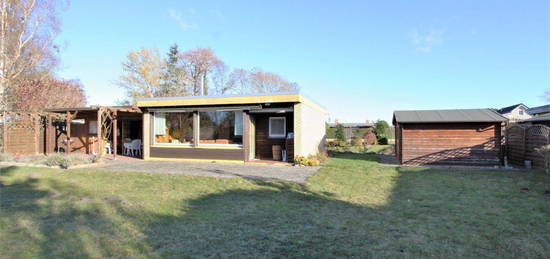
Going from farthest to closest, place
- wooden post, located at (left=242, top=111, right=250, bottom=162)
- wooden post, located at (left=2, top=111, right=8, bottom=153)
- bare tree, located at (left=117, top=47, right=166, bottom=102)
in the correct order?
1. bare tree, located at (left=117, top=47, right=166, bottom=102)
2. wooden post, located at (left=2, top=111, right=8, bottom=153)
3. wooden post, located at (left=242, top=111, right=250, bottom=162)

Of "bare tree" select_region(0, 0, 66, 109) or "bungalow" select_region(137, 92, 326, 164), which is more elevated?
"bare tree" select_region(0, 0, 66, 109)

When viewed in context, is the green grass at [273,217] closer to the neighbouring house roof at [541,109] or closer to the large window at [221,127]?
the large window at [221,127]

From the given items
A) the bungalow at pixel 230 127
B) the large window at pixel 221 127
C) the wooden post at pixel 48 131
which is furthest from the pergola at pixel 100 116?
the large window at pixel 221 127

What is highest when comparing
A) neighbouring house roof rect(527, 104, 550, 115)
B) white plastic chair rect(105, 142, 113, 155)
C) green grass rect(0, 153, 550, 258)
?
neighbouring house roof rect(527, 104, 550, 115)

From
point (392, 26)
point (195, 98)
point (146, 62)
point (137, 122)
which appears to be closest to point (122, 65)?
point (146, 62)

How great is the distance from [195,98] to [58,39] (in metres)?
→ 14.4

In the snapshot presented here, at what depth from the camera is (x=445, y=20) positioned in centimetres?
1278

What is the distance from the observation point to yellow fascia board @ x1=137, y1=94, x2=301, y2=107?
36.7ft

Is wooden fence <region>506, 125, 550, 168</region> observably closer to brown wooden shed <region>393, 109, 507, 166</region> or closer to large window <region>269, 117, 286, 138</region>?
brown wooden shed <region>393, 109, 507, 166</region>

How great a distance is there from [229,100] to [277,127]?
2553 mm

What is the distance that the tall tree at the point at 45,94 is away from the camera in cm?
1767

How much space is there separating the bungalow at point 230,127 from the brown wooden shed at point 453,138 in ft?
14.0

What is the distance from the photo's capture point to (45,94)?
2222cm

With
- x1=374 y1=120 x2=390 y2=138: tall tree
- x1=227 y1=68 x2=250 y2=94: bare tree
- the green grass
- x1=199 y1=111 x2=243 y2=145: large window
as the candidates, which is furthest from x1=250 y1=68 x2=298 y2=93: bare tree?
the green grass
